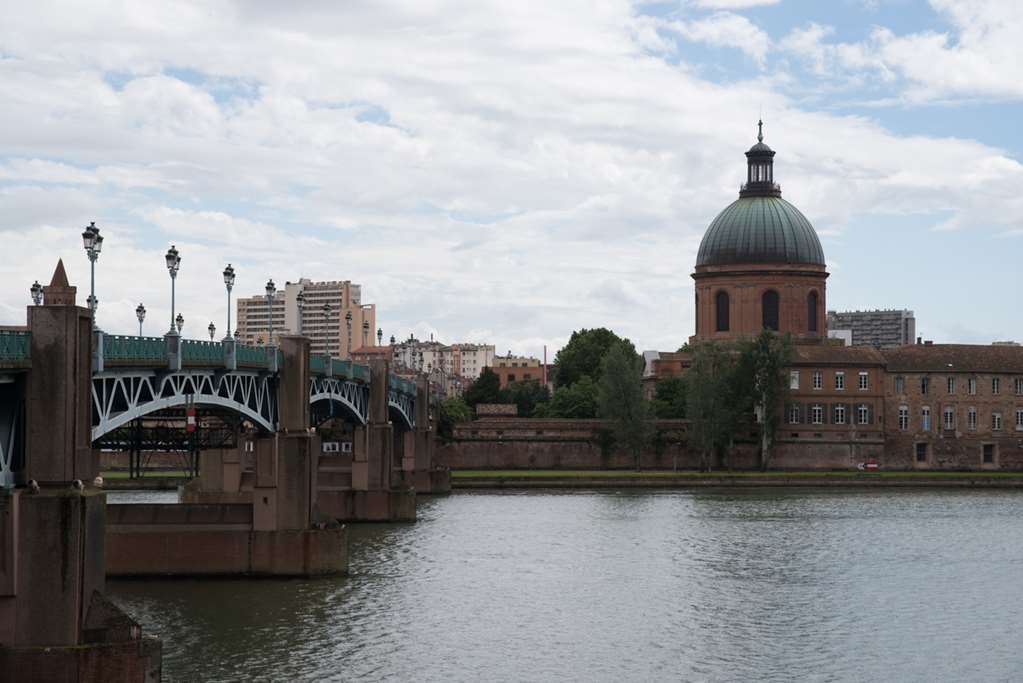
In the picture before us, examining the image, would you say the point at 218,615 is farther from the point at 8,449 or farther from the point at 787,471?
the point at 787,471

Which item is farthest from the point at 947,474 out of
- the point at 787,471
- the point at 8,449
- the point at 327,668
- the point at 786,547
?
the point at 8,449

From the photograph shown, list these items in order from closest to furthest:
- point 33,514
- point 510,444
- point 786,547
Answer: point 33,514, point 786,547, point 510,444

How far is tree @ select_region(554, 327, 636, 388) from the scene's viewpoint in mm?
142000

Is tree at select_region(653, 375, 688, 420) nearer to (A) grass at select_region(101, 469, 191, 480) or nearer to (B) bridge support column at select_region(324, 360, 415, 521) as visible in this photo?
(A) grass at select_region(101, 469, 191, 480)

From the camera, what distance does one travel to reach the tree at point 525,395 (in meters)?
149

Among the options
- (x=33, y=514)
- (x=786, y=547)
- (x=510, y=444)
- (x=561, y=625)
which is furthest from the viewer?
(x=510, y=444)

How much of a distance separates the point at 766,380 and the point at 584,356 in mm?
40314

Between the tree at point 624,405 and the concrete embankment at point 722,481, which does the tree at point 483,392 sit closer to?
the tree at point 624,405

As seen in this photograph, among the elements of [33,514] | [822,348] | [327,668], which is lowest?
[327,668]

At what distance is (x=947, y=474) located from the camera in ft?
324

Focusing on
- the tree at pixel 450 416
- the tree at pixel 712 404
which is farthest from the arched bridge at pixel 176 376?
the tree at pixel 450 416

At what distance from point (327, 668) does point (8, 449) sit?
8.53 meters

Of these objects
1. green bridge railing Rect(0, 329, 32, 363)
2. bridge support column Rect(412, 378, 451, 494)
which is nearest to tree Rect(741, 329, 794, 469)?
bridge support column Rect(412, 378, 451, 494)

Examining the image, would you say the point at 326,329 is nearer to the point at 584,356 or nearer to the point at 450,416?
the point at 450,416
